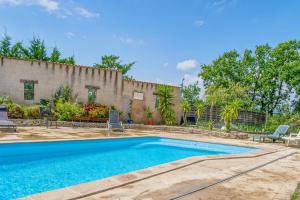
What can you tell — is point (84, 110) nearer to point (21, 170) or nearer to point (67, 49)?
point (21, 170)

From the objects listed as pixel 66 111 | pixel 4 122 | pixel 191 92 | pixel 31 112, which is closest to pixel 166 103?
pixel 66 111

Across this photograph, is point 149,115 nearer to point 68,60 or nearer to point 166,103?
point 166,103

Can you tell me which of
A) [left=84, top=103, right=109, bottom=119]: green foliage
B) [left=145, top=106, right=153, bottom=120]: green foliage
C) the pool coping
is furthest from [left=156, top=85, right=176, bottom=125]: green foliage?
the pool coping

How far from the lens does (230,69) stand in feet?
98.0

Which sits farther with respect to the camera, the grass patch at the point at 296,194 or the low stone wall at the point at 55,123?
the low stone wall at the point at 55,123

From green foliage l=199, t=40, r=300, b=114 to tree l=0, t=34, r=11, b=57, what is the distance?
68.1 feet

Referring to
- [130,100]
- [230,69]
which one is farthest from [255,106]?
[130,100]

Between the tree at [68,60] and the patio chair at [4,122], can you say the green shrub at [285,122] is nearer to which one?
the patio chair at [4,122]

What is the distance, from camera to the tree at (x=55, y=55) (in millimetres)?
26438

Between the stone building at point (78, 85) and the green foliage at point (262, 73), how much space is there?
34.8 ft

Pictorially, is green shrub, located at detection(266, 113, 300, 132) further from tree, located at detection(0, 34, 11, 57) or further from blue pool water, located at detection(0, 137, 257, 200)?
tree, located at detection(0, 34, 11, 57)

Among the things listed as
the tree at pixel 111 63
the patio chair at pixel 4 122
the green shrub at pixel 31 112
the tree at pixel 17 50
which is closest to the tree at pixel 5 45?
the tree at pixel 17 50

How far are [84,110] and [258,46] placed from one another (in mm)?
20737

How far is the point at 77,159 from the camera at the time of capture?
353 inches
